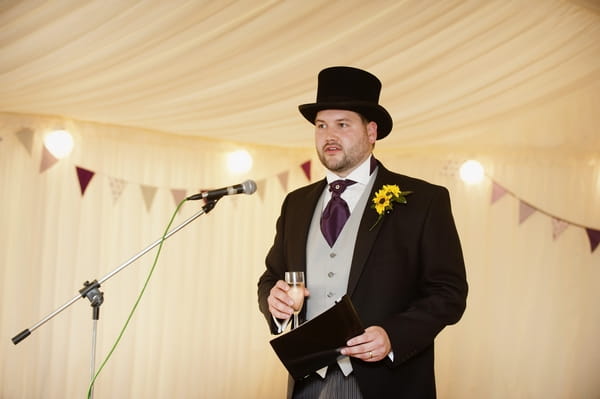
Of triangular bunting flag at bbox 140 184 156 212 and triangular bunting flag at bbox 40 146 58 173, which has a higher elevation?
triangular bunting flag at bbox 40 146 58 173

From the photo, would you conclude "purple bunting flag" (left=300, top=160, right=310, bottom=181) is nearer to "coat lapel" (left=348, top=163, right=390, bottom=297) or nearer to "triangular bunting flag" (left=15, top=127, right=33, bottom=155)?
"triangular bunting flag" (left=15, top=127, right=33, bottom=155)

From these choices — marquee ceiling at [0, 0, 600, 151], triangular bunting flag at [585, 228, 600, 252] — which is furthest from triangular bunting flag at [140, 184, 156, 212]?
triangular bunting flag at [585, 228, 600, 252]

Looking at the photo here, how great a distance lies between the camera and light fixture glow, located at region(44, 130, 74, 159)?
4.30 meters

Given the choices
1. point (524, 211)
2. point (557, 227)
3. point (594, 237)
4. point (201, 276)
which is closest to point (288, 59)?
point (201, 276)

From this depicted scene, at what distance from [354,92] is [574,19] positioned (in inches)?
67.0

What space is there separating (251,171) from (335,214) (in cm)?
338

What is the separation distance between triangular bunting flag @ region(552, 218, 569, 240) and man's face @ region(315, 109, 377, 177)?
3.21m

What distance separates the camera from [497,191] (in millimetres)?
5027

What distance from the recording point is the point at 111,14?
8.88ft

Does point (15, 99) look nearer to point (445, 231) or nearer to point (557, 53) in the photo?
point (445, 231)

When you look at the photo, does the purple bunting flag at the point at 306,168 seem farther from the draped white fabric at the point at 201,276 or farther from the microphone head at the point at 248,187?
the microphone head at the point at 248,187

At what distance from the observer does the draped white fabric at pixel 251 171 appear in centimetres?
302

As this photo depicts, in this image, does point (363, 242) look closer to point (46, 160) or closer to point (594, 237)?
point (46, 160)

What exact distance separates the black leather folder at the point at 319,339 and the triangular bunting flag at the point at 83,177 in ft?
10.3
